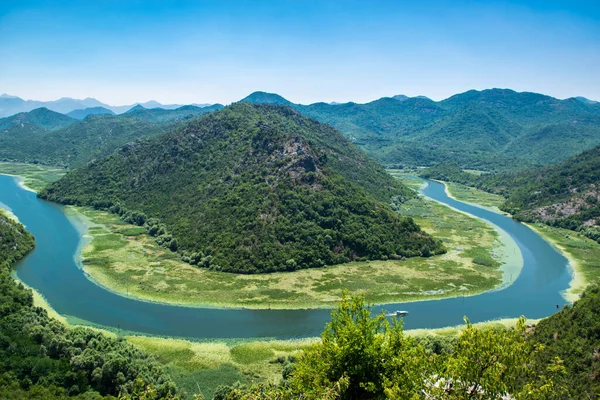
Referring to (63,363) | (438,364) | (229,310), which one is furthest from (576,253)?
(63,363)

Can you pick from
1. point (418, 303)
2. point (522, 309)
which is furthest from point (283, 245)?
point (522, 309)

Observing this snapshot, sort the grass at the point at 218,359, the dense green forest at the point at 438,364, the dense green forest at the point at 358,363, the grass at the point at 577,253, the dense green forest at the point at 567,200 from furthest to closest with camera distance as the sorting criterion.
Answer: the dense green forest at the point at 567,200
the grass at the point at 577,253
the grass at the point at 218,359
the dense green forest at the point at 358,363
the dense green forest at the point at 438,364

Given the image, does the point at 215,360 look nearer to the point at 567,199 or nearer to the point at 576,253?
the point at 576,253

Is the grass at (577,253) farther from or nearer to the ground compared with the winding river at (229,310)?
farther from the ground

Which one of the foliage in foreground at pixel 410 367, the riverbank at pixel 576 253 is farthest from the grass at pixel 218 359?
the riverbank at pixel 576 253

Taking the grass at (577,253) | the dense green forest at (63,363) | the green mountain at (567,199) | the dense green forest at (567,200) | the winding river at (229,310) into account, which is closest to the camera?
the dense green forest at (63,363)

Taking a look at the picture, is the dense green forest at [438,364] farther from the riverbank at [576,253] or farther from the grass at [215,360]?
the riverbank at [576,253]
